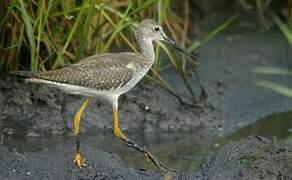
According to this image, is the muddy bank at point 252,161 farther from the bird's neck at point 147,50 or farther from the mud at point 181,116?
the bird's neck at point 147,50

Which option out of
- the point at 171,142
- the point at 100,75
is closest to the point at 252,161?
the point at 100,75

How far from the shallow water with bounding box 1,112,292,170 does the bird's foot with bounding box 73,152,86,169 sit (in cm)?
76

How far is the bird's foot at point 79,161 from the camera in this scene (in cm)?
668

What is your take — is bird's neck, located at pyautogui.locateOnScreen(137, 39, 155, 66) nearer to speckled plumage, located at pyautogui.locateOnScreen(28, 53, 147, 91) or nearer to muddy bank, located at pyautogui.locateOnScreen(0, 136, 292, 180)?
speckled plumage, located at pyautogui.locateOnScreen(28, 53, 147, 91)

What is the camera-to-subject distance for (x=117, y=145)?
8.20 metres

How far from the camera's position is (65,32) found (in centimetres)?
860

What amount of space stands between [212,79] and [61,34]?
216 cm

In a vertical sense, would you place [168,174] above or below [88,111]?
below

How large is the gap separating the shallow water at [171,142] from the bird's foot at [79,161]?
0.76m

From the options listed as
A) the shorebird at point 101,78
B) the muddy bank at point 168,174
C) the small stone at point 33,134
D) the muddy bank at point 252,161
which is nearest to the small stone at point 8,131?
the small stone at point 33,134

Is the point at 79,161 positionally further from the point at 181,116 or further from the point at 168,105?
the point at 168,105

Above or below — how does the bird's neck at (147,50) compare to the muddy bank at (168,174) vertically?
above

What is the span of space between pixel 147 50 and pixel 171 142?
1162 millimetres

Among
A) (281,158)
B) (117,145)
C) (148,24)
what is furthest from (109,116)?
(281,158)
